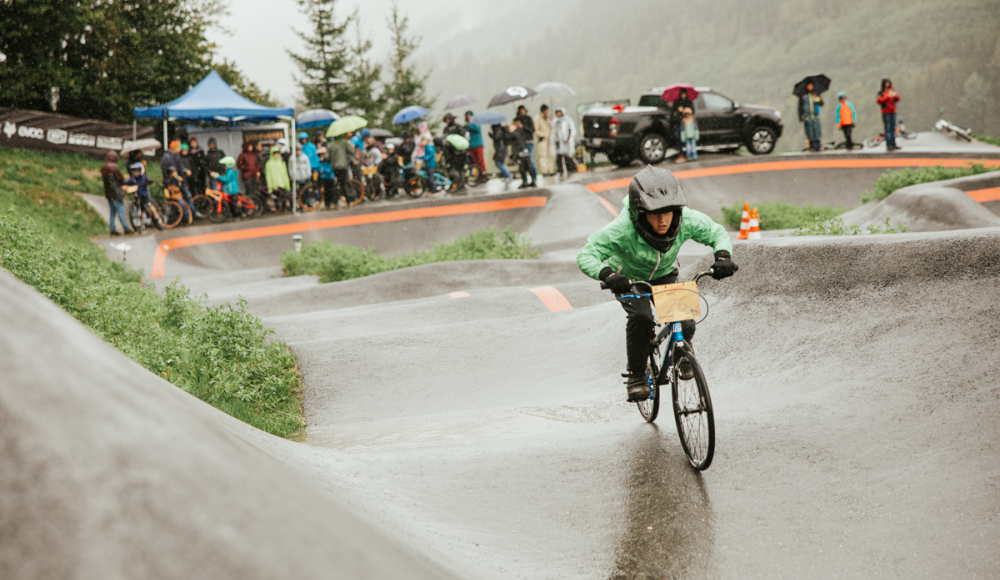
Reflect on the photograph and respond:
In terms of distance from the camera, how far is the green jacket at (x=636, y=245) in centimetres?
500

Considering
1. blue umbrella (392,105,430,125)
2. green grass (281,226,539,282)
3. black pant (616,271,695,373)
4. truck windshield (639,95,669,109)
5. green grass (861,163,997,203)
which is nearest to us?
black pant (616,271,695,373)

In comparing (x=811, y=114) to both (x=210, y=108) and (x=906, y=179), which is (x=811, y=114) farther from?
(x=210, y=108)

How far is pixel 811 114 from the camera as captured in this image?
23.7 meters

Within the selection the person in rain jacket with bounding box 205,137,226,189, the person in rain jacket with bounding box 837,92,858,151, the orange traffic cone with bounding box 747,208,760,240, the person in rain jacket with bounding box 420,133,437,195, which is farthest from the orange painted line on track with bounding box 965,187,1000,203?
the person in rain jacket with bounding box 205,137,226,189

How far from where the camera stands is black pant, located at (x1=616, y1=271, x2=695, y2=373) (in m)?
4.94

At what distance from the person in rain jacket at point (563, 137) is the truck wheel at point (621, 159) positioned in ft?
4.44

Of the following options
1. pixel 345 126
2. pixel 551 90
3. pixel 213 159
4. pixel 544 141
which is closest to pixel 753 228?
pixel 544 141

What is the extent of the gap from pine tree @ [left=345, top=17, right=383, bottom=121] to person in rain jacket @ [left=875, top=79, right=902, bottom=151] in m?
28.5

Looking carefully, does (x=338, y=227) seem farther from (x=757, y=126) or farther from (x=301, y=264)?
(x=757, y=126)

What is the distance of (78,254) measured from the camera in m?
11.0

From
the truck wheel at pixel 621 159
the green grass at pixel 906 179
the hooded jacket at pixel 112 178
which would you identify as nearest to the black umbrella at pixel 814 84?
the truck wheel at pixel 621 159

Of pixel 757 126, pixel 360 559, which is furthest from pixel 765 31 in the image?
pixel 360 559

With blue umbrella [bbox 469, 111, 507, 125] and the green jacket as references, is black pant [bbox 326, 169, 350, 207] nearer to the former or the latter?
blue umbrella [bbox 469, 111, 507, 125]

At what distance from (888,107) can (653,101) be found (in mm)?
7362
